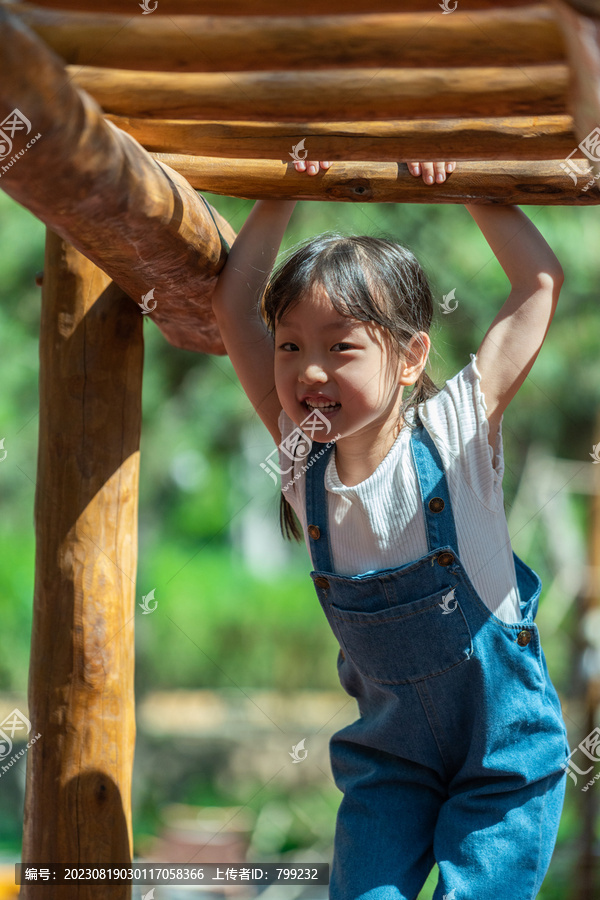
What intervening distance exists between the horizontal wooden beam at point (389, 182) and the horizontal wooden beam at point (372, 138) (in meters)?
Answer: 0.13

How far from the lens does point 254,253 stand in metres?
1.59

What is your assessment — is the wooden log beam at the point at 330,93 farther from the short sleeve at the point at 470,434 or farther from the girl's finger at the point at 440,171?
the short sleeve at the point at 470,434

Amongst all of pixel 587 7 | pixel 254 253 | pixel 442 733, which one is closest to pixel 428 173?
pixel 254 253

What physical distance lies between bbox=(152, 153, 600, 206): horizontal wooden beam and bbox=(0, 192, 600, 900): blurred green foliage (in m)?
3.77

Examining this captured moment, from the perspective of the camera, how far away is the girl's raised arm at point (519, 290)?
1.49m

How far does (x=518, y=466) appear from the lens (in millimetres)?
7668

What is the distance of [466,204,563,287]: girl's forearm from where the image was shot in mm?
1493

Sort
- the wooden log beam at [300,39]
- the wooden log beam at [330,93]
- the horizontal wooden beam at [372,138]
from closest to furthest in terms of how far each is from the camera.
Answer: the wooden log beam at [300,39], the wooden log beam at [330,93], the horizontal wooden beam at [372,138]

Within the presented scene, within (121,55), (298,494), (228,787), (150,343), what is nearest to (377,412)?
(298,494)

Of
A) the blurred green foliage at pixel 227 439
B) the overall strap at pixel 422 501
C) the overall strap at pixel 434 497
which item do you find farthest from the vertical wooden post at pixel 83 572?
the blurred green foliage at pixel 227 439

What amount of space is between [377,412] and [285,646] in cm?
634

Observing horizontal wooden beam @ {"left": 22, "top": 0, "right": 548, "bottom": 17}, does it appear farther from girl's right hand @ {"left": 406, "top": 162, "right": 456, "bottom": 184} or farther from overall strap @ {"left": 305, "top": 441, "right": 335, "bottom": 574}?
overall strap @ {"left": 305, "top": 441, "right": 335, "bottom": 574}

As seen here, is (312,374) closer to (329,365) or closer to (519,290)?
(329,365)

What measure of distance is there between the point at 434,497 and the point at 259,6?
0.82 m
